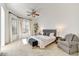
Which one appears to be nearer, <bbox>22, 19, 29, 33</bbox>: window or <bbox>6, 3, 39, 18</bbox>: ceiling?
<bbox>6, 3, 39, 18</bbox>: ceiling

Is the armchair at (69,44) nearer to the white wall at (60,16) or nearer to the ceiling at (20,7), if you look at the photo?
the white wall at (60,16)

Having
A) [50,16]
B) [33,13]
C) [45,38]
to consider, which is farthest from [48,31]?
[33,13]

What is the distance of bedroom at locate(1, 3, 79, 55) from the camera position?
2.92m

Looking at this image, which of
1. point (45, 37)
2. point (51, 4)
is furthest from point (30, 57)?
point (51, 4)

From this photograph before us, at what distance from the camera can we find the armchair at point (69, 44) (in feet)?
9.64

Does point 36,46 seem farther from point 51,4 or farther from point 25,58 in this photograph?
point 51,4

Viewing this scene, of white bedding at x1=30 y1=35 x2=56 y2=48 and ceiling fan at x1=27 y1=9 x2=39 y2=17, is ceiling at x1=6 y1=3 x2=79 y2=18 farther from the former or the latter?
white bedding at x1=30 y1=35 x2=56 y2=48

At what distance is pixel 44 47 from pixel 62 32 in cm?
65

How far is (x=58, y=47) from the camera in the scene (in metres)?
2.96

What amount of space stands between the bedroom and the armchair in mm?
114

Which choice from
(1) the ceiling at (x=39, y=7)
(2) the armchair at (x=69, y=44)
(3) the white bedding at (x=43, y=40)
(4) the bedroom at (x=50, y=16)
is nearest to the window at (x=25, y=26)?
(4) the bedroom at (x=50, y=16)

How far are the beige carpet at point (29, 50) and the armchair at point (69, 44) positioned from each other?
0.12 m

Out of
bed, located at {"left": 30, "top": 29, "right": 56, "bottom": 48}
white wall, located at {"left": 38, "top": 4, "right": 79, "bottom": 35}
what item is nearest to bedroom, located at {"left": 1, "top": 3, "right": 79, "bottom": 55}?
white wall, located at {"left": 38, "top": 4, "right": 79, "bottom": 35}

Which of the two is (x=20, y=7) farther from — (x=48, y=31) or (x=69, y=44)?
(x=69, y=44)
